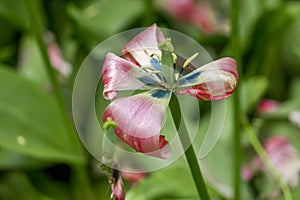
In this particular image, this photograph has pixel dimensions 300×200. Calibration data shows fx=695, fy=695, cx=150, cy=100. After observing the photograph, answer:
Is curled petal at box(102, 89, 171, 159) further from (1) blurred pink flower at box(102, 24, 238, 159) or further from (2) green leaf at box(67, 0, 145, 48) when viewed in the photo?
(2) green leaf at box(67, 0, 145, 48)

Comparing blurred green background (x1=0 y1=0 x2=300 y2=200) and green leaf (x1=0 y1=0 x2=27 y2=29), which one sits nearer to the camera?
blurred green background (x1=0 y1=0 x2=300 y2=200)

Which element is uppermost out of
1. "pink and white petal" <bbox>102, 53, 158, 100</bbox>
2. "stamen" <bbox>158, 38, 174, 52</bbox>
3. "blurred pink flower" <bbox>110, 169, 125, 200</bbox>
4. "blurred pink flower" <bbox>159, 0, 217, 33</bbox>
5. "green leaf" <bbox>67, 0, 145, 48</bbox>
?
"stamen" <bbox>158, 38, 174, 52</bbox>

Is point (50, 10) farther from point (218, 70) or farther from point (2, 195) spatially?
point (218, 70)

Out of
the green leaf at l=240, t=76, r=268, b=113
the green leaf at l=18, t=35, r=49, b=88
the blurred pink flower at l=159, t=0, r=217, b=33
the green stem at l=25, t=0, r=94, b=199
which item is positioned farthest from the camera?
the blurred pink flower at l=159, t=0, r=217, b=33

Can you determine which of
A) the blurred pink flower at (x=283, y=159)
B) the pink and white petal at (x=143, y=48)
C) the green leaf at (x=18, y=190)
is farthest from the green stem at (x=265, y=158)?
the pink and white petal at (x=143, y=48)

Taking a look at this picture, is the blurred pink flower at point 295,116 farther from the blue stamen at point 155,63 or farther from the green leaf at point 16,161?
the blue stamen at point 155,63

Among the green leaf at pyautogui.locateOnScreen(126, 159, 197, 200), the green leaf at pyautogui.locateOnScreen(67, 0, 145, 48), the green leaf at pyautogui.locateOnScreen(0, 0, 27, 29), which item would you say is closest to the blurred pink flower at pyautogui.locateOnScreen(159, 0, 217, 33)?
the green leaf at pyautogui.locateOnScreen(67, 0, 145, 48)
